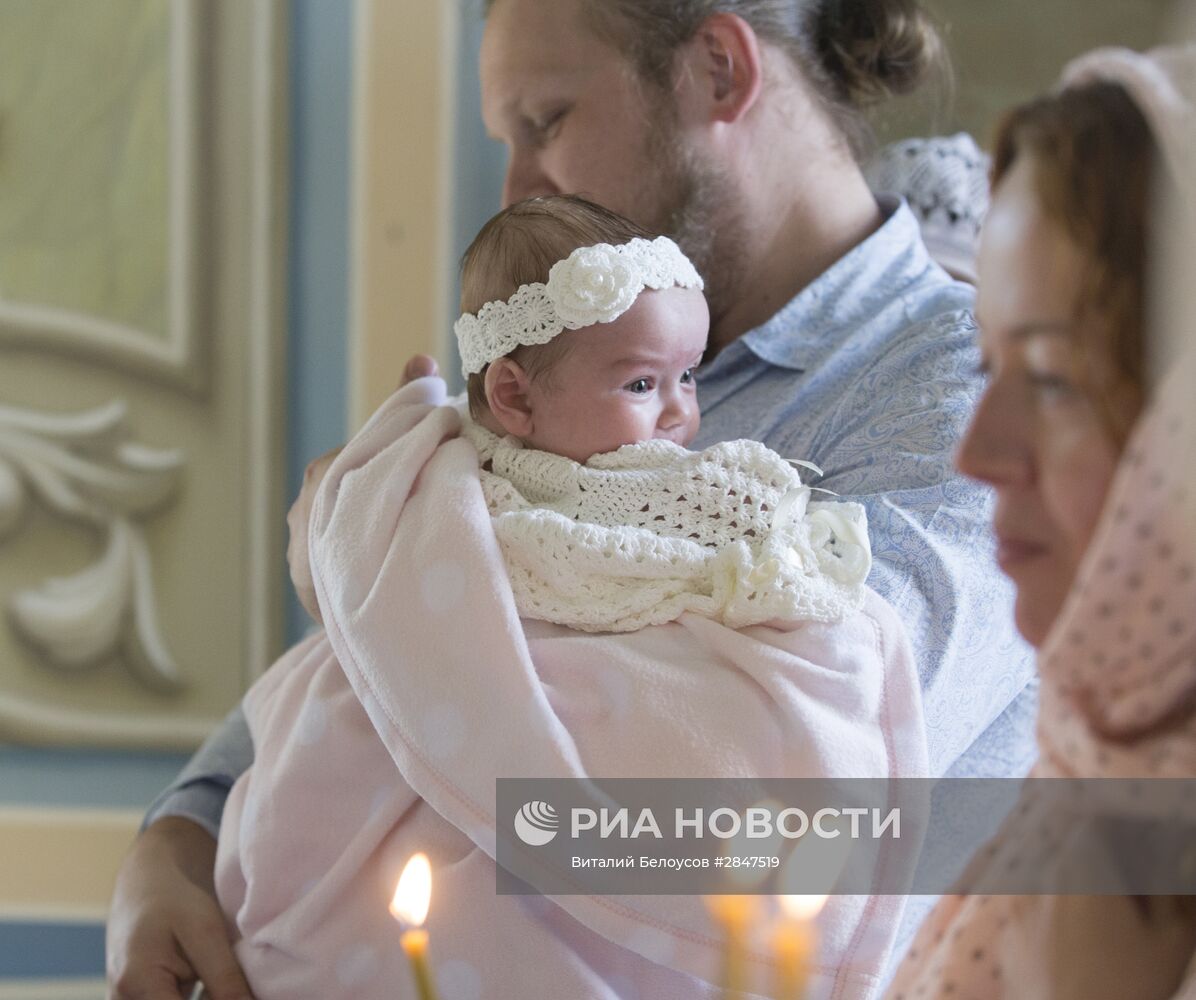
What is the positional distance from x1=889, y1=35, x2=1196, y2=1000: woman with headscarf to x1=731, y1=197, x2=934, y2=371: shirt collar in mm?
817

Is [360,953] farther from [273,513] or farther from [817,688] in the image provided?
[273,513]

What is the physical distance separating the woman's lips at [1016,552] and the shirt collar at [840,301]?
32.3 inches

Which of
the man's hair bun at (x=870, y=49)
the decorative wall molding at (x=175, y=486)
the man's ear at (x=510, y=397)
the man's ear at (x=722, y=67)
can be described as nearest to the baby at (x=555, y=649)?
the man's ear at (x=510, y=397)

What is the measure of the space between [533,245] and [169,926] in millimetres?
638

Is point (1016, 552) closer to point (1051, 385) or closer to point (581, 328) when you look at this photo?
point (1051, 385)

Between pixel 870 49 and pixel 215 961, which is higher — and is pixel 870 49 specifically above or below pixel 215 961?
above

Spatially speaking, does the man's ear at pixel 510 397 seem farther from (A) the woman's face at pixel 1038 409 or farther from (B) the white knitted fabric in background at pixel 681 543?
(A) the woman's face at pixel 1038 409

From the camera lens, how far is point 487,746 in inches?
32.9

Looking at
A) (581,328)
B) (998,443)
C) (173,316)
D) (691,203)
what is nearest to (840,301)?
(691,203)

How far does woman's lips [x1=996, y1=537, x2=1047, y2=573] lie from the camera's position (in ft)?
1.37

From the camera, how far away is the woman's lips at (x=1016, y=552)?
42cm

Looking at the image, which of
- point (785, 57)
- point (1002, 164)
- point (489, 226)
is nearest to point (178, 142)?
point (785, 57)

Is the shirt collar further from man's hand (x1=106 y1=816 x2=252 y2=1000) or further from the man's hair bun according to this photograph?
man's hand (x1=106 y1=816 x2=252 y2=1000)

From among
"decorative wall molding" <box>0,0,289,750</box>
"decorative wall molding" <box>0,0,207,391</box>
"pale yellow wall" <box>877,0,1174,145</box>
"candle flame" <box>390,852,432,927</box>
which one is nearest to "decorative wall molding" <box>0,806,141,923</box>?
"decorative wall molding" <box>0,0,289,750</box>
